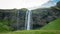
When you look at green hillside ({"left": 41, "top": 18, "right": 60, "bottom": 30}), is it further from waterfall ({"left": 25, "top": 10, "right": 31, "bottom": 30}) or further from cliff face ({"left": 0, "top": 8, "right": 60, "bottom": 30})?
waterfall ({"left": 25, "top": 10, "right": 31, "bottom": 30})

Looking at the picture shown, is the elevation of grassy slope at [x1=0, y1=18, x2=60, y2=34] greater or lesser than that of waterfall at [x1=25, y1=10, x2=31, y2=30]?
lesser

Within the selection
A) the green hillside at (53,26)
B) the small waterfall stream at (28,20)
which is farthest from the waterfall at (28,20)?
the green hillside at (53,26)

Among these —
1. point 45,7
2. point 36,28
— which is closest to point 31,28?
point 36,28

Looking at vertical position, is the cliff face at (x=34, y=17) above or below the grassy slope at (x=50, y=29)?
above

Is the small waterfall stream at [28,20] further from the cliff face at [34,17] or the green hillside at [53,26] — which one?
the green hillside at [53,26]

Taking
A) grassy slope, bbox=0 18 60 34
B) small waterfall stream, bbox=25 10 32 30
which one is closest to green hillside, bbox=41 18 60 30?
grassy slope, bbox=0 18 60 34

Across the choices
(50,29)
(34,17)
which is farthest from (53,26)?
(34,17)

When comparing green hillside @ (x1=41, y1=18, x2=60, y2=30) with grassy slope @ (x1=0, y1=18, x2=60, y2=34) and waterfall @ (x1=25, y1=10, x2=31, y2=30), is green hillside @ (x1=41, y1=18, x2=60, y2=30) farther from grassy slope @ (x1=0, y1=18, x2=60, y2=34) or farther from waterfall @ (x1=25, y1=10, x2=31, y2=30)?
waterfall @ (x1=25, y1=10, x2=31, y2=30)

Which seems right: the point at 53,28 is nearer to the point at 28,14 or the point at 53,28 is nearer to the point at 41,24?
the point at 41,24
